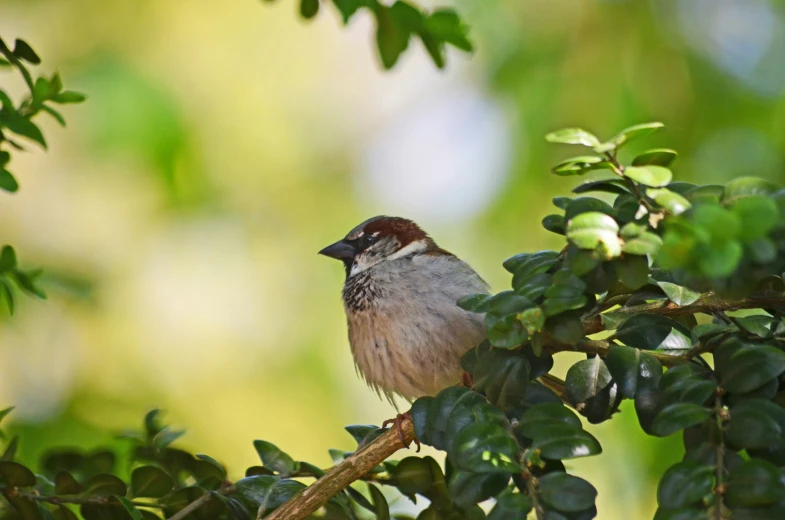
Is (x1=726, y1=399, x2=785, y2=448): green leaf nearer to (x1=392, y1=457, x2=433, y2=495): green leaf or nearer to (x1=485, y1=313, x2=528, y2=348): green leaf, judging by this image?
(x1=485, y1=313, x2=528, y2=348): green leaf

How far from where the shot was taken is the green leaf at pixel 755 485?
25.5 inches

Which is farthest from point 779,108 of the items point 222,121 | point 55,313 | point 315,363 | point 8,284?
point 55,313

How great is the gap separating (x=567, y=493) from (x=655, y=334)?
0.19 m

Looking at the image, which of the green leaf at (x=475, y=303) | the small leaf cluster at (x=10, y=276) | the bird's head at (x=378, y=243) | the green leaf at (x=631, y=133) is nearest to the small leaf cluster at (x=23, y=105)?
the small leaf cluster at (x=10, y=276)

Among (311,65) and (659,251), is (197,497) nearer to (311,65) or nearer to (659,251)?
(659,251)

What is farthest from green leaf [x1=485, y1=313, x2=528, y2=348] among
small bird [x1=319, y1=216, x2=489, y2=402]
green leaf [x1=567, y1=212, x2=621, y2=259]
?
small bird [x1=319, y1=216, x2=489, y2=402]

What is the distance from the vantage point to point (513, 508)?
0.73 metres

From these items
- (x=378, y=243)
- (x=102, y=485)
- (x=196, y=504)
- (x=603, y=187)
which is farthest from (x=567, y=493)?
(x=378, y=243)

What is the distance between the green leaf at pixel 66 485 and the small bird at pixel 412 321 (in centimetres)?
79

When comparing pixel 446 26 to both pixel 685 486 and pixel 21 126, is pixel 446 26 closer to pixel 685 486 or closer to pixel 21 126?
pixel 21 126

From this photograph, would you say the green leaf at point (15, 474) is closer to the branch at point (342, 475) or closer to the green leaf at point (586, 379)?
the branch at point (342, 475)

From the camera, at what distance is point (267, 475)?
111 centimetres

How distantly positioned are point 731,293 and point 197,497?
2.23 feet

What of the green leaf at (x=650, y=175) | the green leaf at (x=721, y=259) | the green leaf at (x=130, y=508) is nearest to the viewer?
the green leaf at (x=721, y=259)
